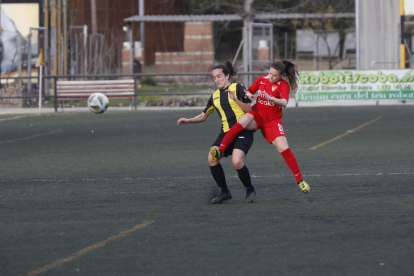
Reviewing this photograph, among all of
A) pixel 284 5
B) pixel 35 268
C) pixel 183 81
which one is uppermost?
pixel 284 5

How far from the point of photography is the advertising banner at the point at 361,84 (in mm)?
25000

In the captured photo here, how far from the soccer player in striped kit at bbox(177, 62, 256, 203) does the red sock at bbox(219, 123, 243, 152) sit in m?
0.04

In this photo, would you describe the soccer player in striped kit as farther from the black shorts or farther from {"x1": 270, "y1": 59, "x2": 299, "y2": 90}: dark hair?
{"x1": 270, "y1": 59, "x2": 299, "y2": 90}: dark hair

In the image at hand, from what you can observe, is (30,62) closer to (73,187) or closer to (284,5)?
(73,187)

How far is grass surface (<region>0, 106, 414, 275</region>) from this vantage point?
18.7 ft

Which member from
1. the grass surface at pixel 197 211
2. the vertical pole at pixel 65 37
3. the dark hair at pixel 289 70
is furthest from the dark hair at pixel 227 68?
the vertical pole at pixel 65 37

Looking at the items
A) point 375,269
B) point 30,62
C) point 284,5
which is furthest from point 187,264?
point 284,5

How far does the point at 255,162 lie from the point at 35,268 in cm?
699

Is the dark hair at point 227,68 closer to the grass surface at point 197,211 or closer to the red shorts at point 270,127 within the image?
the red shorts at point 270,127

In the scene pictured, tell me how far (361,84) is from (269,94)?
17.4 m

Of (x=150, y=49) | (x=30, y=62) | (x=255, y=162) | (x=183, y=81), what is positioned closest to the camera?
(x=255, y=162)

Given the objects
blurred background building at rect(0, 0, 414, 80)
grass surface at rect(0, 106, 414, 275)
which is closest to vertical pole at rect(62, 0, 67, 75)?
blurred background building at rect(0, 0, 414, 80)

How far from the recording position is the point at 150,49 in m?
50.6

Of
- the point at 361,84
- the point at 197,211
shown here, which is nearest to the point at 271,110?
the point at 197,211
